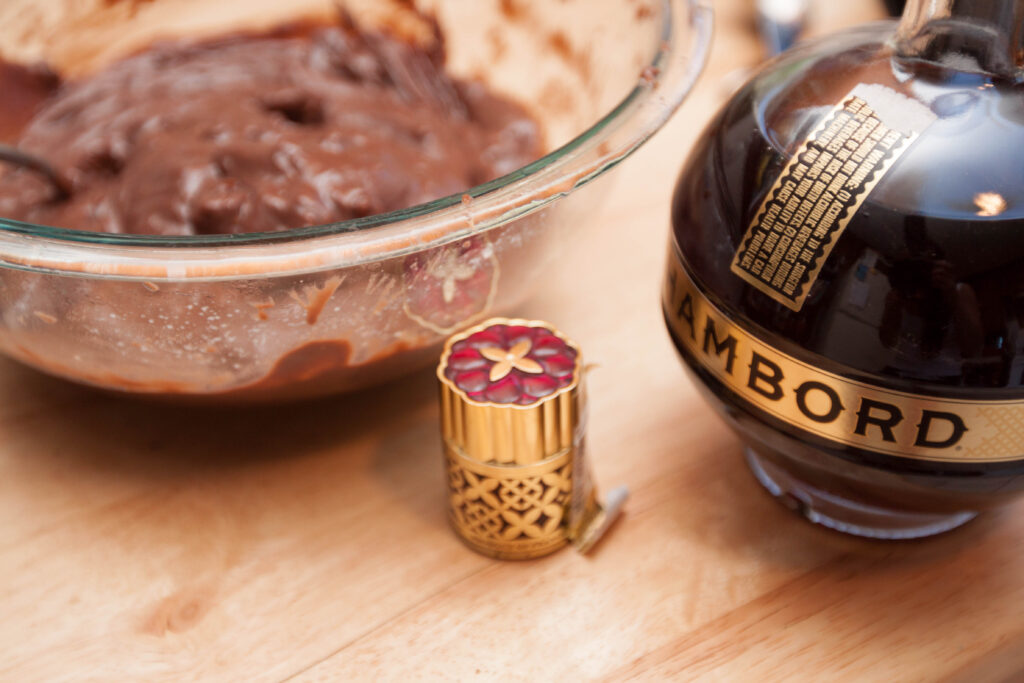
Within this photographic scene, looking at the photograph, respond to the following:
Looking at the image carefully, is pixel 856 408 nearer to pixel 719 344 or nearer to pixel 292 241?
pixel 719 344

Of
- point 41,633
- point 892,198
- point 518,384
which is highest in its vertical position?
point 892,198

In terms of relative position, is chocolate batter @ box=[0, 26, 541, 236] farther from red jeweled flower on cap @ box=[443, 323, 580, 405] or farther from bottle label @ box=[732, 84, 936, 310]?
bottle label @ box=[732, 84, 936, 310]


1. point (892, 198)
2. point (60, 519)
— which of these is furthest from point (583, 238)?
point (60, 519)

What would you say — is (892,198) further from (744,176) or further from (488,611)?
(488,611)

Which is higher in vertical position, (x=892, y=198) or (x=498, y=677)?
(x=892, y=198)

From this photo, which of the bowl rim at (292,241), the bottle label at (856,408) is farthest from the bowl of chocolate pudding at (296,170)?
the bottle label at (856,408)

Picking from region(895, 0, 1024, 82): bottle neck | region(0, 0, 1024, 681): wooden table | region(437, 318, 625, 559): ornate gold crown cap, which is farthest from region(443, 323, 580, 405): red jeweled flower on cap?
region(895, 0, 1024, 82): bottle neck

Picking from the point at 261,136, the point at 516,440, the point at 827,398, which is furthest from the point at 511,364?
the point at 261,136

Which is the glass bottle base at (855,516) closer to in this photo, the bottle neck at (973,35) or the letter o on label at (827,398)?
the letter o on label at (827,398)
